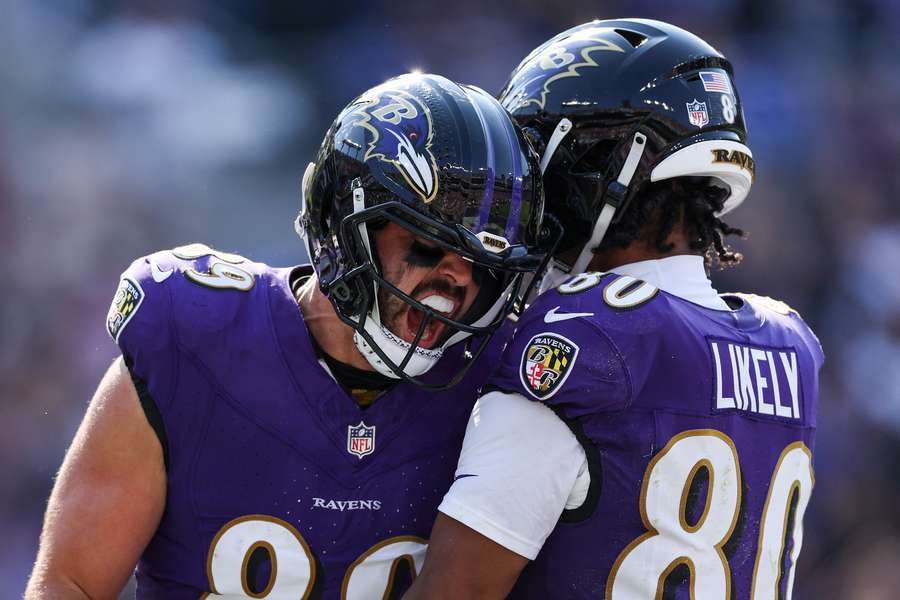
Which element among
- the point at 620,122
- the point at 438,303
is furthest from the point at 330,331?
the point at 620,122

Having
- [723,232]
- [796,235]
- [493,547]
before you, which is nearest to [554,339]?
[493,547]

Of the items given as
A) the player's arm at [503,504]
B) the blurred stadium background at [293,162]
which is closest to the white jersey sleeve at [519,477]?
the player's arm at [503,504]

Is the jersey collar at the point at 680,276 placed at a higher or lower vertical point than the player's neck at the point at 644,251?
lower

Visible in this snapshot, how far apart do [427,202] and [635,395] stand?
0.54 m

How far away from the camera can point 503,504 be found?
1866 mm

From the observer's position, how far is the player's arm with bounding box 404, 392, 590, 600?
73.3 inches

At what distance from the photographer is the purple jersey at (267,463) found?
6.81 feet

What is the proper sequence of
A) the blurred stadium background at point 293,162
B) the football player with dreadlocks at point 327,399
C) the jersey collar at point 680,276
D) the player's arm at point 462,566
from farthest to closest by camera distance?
the blurred stadium background at point 293,162, the jersey collar at point 680,276, the football player with dreadlocks at point 327,399, the player's arm at point 462,566

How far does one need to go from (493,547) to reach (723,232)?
101cm

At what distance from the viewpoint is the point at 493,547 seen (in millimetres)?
1872

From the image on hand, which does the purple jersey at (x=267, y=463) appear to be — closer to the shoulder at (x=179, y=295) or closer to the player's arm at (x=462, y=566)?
the shoulder at (x=179, y=295)

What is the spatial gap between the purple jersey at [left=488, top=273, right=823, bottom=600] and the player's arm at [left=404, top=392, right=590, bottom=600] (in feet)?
0.15

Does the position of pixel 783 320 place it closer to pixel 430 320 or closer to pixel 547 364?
pixel 547 364

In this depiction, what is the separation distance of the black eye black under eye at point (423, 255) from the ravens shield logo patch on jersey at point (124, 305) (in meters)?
0.56
